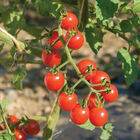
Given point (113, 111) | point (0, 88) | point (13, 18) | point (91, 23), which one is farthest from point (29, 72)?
point (91, 23)

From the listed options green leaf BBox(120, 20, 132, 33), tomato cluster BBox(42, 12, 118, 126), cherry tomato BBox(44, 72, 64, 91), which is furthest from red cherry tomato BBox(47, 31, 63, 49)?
green leaf BBox(120, 20, 132, 33)

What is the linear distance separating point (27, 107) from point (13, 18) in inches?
78.9

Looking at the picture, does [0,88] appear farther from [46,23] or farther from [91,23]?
[91,23]

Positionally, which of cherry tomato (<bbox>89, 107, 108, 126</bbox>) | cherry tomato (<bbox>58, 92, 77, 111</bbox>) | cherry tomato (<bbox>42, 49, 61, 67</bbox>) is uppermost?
cherry tomato (<bbox>42, 49, 61, 67</bbox>)

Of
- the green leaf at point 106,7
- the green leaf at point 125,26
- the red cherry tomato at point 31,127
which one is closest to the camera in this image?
the green leaf at point 106,7

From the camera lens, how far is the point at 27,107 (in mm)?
3486

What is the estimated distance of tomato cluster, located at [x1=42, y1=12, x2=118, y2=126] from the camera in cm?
114

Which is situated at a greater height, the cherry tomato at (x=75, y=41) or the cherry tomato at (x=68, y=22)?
the cherry tomato at (x=68, y=22)

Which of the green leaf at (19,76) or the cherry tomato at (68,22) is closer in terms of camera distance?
the cherry tomato at (68,22)

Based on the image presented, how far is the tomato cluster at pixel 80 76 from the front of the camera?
3.75ft

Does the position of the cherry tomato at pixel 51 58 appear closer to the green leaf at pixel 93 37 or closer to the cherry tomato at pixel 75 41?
the cherry tomato at pixel 75 41

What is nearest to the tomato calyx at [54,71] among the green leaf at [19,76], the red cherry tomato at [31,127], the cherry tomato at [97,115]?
the cherry tomato at [97,115]

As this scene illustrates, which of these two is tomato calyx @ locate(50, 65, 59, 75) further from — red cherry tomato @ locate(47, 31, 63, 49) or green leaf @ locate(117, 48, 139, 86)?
green leaf @ locate(117, 48, 139, 86)

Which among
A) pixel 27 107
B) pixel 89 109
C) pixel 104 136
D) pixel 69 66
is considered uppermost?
pixel 89 109
